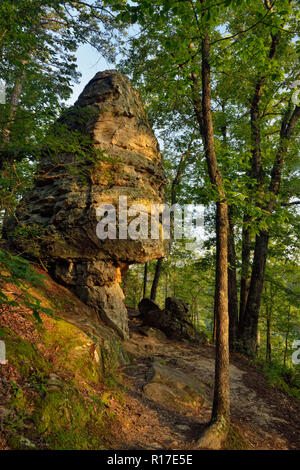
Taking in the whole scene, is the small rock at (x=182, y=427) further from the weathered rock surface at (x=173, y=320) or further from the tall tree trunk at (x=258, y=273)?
the tall tree trunk at (x=258, y=273)

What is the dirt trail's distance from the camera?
439 centimetres

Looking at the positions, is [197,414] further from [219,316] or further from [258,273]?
[258,273]

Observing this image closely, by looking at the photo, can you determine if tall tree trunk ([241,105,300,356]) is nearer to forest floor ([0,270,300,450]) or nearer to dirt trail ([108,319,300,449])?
dirt trail ([108,319,300,449])

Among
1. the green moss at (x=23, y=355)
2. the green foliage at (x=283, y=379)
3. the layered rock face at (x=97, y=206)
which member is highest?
the layered rock face at (x=97, y=206)

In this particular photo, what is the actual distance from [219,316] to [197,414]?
7.79ft

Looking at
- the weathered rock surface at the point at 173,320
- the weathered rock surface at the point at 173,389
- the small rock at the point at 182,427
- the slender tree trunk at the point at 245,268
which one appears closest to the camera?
the small rock at the point at 182,427

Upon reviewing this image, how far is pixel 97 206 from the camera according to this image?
28.0ft

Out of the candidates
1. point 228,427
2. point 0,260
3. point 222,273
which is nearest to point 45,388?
point 0,260

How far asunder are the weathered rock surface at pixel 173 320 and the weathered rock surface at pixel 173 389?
5.19 m

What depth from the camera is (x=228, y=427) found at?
4.68m

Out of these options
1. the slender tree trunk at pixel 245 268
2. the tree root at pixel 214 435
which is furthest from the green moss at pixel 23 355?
the slender tree trunk at pixel 245 268

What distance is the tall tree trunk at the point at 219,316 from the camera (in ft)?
15.0

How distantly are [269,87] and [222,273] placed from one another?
9.73 meters
